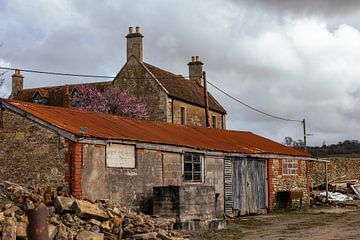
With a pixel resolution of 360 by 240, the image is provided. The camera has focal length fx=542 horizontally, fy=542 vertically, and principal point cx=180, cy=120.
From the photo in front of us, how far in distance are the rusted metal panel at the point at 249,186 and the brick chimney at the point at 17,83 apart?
29.9 metres

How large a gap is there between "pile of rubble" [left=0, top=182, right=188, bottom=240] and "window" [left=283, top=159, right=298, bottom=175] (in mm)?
15180

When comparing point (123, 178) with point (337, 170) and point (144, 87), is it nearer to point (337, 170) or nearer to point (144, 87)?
point (144, 87)

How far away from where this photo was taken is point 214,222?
63.1 feet

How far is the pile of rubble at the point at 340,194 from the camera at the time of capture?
32812mm

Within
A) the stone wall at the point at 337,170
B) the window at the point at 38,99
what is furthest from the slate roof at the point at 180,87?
the window at the point at 38,99

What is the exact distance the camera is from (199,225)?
18594 millimetres

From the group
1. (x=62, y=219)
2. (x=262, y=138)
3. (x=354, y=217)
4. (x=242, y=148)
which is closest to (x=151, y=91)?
(x=262, y=138)

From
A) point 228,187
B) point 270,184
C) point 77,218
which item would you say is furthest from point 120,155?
point 270,184

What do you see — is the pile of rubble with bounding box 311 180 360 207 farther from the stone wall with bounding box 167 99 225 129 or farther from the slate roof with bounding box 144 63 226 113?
the slate roof with bounding box 144 63 226 113

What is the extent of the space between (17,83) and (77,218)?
129 ft

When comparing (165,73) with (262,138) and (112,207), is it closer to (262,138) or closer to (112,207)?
(262,138)

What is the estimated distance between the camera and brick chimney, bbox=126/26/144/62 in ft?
135

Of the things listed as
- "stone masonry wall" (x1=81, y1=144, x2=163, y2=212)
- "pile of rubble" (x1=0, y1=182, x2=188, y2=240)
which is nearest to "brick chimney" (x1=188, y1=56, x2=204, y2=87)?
"stone masonry wall" (x1=81, y1=144, x2=163, y2=212)

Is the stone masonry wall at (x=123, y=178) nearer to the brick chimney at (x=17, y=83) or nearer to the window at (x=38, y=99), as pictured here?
the window at (x=38, y=99)
